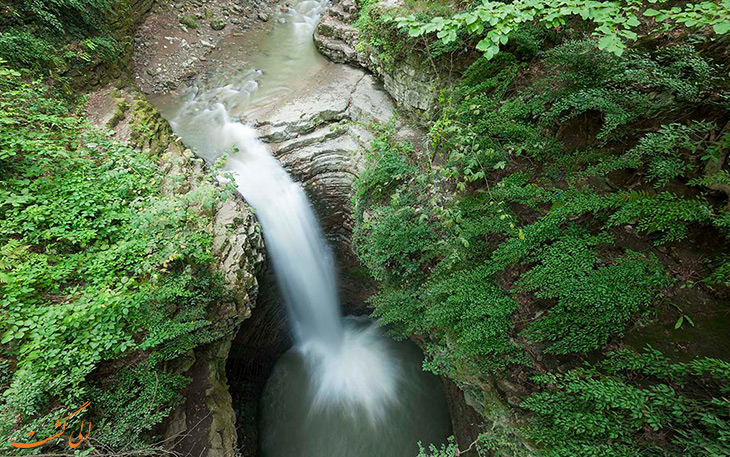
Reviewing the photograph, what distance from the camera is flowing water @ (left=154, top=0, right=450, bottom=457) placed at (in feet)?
20.3

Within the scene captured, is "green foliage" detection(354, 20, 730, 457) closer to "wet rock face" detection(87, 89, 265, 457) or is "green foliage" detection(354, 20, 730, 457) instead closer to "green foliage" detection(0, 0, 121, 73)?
"wet rock face" detection(87, 89, 265, 457)

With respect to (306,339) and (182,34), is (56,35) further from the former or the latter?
(306,339)

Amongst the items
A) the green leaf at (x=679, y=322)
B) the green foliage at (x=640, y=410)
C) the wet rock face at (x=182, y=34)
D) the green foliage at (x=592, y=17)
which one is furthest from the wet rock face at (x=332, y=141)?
the green foliage at (x=640, y=410)

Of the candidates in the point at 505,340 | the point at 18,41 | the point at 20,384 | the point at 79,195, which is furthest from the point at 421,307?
the point at 18,41

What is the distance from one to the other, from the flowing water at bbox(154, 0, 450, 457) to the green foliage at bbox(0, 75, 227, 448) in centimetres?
201

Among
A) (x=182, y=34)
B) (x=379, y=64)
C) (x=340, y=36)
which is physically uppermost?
(x=182, y=34)

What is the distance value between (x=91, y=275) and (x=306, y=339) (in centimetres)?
513

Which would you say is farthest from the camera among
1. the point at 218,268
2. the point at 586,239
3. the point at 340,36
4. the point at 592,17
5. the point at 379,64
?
the point at 340,36

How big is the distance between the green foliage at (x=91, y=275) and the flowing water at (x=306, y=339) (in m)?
2.01

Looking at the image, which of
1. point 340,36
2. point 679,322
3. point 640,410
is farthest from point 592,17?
point 340,36

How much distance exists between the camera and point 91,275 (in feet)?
12.0

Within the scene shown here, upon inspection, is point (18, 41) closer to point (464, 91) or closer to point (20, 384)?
point (20, 384)

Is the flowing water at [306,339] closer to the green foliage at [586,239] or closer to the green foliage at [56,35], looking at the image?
the green foliage at [56,35]

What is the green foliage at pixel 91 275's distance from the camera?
3.08 m
